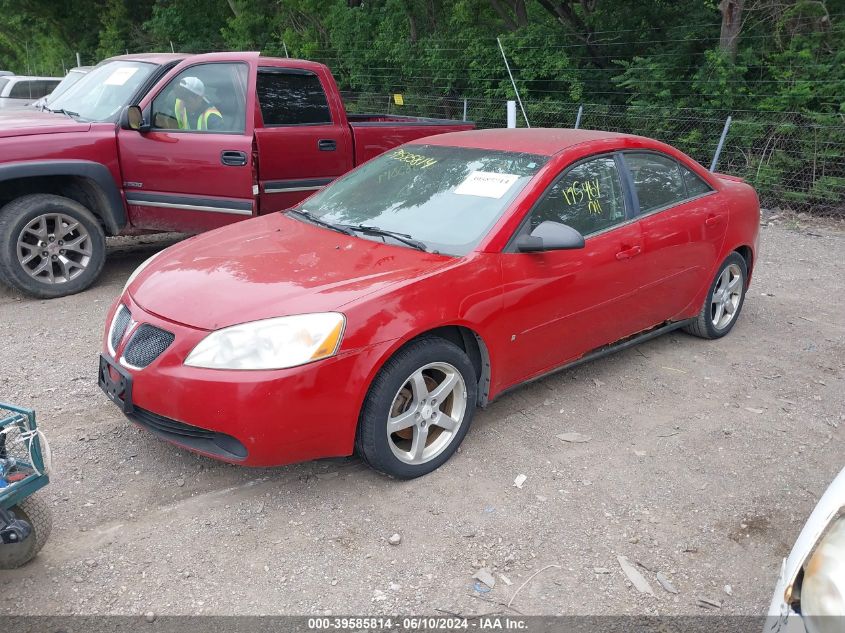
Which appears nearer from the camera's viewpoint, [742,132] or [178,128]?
[178,128]

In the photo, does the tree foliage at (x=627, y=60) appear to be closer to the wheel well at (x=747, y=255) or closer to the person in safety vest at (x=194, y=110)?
the wheel well at (x=747, y=255)

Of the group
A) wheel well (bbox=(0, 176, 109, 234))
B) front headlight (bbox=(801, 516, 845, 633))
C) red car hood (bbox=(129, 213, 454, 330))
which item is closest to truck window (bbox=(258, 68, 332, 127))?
wheel well (bbox=(0, 176, 109, 234))

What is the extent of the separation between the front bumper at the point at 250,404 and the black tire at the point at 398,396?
8 cm

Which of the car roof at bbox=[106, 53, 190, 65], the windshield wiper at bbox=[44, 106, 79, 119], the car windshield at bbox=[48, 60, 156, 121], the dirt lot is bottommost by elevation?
the dirt lot

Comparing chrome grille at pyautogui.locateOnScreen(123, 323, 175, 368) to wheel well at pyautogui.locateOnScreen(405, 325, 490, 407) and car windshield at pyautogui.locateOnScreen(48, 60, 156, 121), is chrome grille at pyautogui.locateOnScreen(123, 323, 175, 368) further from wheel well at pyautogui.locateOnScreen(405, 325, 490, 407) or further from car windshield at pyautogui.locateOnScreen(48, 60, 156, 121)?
car windshield at pyautogui.locateOnScreen(48, 60, 156, 121)

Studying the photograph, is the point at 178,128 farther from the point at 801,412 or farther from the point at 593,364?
the point at 801,412

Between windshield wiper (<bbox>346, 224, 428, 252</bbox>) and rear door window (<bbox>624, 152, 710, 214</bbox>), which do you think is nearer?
windshield wiper (<bbox>346, 224, 428, 252</bbox>)

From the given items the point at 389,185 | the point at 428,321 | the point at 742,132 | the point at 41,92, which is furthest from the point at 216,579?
the point at 41,92

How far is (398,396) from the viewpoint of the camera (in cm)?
352

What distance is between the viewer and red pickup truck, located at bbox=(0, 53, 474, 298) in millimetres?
5857

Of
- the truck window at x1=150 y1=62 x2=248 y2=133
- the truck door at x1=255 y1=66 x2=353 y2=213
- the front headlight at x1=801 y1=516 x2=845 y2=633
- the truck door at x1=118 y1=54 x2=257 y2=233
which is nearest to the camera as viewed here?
the front headlight at x1=801 y1=516 x2=845 y2=633

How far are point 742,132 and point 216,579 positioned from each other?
10.2 metres

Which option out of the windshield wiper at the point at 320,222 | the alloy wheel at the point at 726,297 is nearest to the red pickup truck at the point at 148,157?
the windshield wiper at the point at 320,222

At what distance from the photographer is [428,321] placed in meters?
3.46
